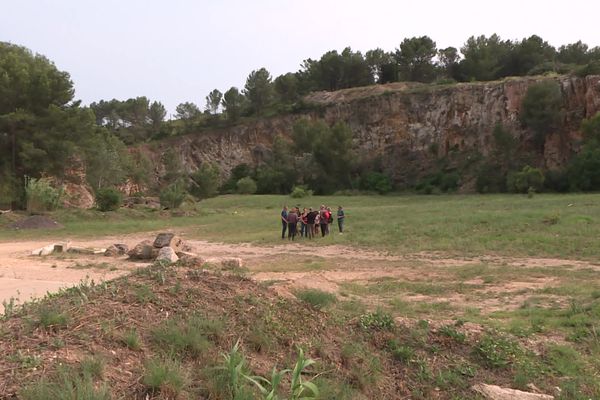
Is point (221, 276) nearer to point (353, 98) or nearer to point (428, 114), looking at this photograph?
point (428, 114)

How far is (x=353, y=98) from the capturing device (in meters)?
→ 78.2

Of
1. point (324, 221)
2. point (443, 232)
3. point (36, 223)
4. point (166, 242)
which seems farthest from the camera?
point (36, 223)

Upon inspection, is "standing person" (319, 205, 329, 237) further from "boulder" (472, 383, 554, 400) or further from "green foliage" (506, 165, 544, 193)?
"green foliage" (506, 165, 544, 193)

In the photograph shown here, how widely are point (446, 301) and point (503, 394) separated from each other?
4.25 meters

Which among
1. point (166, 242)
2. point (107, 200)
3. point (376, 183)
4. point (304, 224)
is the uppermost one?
point (107, 200)

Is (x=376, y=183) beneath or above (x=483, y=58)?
beneath

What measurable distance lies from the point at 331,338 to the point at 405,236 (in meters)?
14.7

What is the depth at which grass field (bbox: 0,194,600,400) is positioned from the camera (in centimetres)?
576

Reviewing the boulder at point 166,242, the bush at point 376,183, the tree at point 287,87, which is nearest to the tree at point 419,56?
the tree at point 287,87

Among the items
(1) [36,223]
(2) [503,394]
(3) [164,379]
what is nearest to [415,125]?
(1) [36,223]

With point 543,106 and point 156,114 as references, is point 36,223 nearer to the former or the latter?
point 543,106

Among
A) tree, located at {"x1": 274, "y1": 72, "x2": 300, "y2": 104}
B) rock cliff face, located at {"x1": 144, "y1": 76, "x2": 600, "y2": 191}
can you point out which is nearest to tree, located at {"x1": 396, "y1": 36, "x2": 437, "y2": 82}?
rock cliff face, located at {"x1": 144, "y1": 76, "x2": 600, "y2": 191}

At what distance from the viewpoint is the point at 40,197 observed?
34.2m

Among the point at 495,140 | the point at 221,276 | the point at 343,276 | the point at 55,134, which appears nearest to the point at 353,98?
the point at 495,140
